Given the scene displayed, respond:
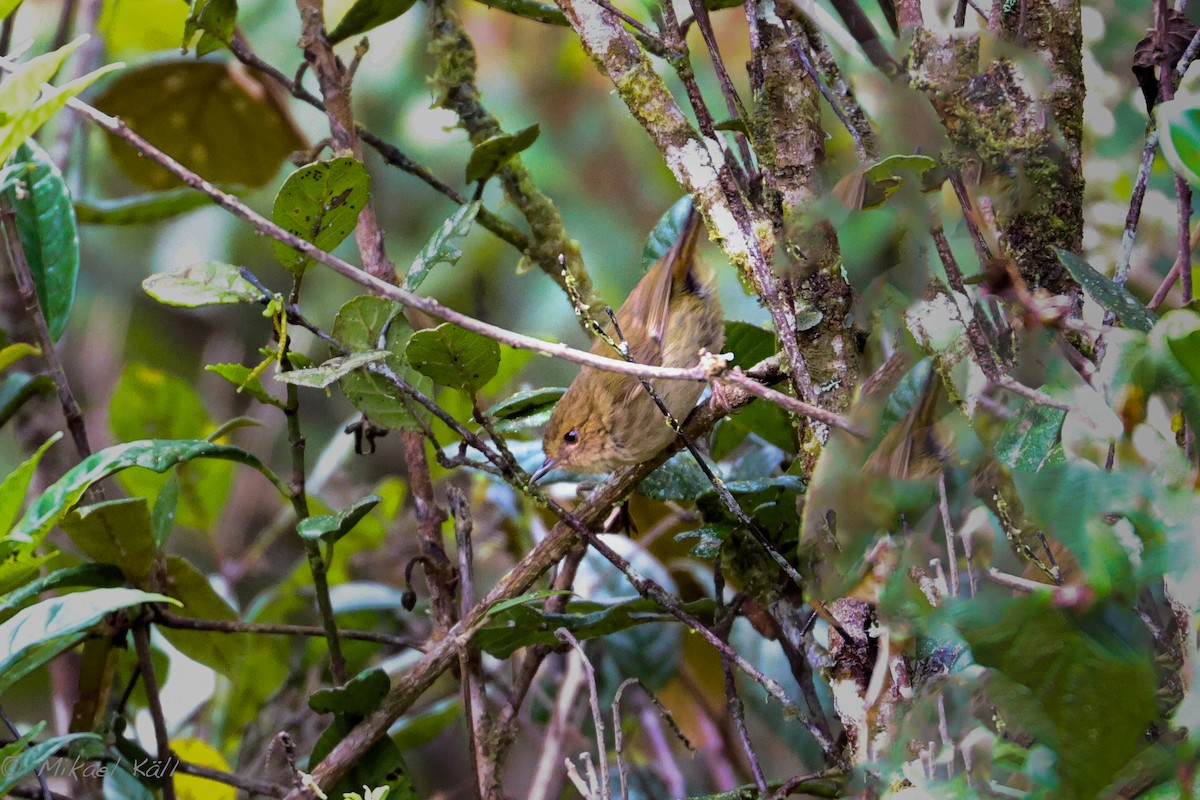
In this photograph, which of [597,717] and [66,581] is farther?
[66,581]

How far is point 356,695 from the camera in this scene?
4.20ft

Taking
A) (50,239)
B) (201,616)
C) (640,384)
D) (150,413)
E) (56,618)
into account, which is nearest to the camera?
(56,618)

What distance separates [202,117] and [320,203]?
1.11 meters

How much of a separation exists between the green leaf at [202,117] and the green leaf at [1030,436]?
1.69 meters

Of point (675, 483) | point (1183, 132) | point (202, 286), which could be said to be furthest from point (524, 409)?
point (1183, 132)

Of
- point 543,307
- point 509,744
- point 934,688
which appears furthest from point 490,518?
point 934,688

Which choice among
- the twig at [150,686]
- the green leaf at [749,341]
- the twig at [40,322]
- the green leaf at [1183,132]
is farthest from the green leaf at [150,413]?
the green leaf at [1183,132]

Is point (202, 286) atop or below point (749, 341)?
atop

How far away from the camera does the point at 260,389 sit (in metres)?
1.21

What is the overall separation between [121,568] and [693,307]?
3.44ft

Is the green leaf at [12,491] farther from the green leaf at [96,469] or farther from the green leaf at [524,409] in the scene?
the green leaf at [524,409]

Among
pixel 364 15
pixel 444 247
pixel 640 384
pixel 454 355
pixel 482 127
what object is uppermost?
pixel 364 15

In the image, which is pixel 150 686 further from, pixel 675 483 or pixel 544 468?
pixel 675 483

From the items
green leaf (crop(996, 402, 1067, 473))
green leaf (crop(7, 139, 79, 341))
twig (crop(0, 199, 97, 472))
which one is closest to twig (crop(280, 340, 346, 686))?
twig (crop(0, 199, 97, 472))
